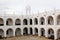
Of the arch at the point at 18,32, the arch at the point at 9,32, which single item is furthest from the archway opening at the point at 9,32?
the arch at the point at 18,32

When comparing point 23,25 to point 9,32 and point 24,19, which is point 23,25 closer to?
point 24,19

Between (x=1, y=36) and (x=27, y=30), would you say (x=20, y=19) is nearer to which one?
(x=27, y=30)

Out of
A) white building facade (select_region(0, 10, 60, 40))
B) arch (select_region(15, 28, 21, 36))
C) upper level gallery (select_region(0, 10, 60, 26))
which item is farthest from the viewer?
arch (select_region(15, 28, 21, 36))

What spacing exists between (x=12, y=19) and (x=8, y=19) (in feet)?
6.20

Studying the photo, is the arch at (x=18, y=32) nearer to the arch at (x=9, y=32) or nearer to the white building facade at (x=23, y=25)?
the white building facade at (x=23, y=25)

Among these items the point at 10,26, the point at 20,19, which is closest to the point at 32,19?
the point at 20,19

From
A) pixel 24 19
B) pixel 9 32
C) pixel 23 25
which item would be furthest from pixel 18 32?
pixel 24 19

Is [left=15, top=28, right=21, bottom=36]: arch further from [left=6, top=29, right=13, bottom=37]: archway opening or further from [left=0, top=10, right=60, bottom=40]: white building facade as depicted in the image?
[left=6, top=29, right=13, bottom=37]: archway opening

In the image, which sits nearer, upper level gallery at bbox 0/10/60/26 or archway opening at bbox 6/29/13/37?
upper level gallery at bbox 0/10/60/26

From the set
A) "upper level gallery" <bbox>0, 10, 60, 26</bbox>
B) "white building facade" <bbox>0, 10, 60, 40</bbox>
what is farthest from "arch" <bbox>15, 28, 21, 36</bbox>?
"upper level gallery" <bbox>0, 10, 60, 26</bbox>

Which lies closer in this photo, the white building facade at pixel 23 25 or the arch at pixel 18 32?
the white building facade at pixel 23 25

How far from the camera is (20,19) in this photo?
39.7m

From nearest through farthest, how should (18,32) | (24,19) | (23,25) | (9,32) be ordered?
(9,32), (23,25), (18,32), (24,19)

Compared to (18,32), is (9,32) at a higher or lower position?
higher
